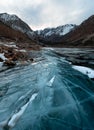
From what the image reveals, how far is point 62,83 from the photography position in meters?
8.95

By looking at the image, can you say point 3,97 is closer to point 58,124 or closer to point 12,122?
point 12,122

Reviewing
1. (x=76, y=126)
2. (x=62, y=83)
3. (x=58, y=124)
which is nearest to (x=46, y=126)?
(x=58, y=124)

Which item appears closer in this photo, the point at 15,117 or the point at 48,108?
the point at 15,117

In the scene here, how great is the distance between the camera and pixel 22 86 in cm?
953

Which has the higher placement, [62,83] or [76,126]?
[76,126]

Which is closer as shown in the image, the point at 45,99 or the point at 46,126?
the point at 46,126

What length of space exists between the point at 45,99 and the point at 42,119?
161 cm

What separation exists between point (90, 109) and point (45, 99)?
1.55m

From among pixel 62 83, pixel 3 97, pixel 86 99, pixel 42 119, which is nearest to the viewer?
pixel 42 119

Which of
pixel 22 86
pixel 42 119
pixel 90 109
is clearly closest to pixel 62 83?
pixel 22 86

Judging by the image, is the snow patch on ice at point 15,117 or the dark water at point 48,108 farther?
the snow patch on ice at point 15,117

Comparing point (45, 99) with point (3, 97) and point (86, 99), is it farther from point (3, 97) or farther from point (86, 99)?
point (3, 97)

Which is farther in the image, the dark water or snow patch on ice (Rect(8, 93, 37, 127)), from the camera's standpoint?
snow patch on ice (Rect(8, 93, 37, 127))

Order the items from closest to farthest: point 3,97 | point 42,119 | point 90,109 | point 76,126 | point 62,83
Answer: point 76,126 < point 42,119 < point 90,109 < point 3,97 < point 62,83
